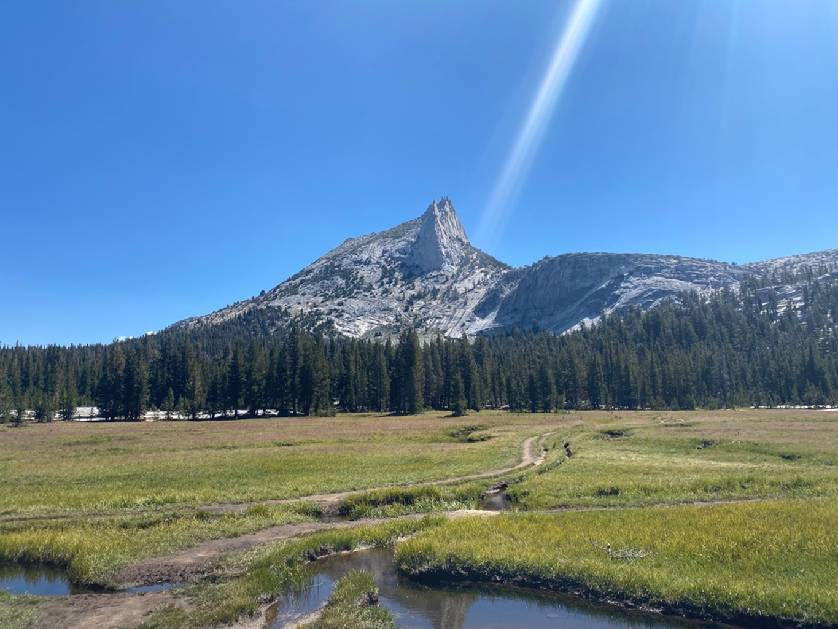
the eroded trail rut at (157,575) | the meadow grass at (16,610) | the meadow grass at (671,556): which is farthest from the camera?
the meadow grass at (671,556)

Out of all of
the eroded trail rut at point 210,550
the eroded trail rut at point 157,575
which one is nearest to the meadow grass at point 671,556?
the eroded trail rut at point 157,575

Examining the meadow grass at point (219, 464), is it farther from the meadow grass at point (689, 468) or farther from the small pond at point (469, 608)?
the small pond at point (469, 608)

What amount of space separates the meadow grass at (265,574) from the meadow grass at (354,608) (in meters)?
2.23

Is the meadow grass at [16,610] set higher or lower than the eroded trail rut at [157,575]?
higher

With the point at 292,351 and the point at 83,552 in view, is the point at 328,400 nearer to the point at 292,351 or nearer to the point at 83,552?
the point at 292,351

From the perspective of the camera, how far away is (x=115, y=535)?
77.5 feet

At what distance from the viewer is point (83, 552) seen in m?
21.2

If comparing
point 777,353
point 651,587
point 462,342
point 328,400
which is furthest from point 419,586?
point 777,353

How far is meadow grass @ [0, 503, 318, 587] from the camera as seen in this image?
67.5 feet

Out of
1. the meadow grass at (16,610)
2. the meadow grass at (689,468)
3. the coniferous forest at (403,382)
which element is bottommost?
the meadow grass at (689,468)

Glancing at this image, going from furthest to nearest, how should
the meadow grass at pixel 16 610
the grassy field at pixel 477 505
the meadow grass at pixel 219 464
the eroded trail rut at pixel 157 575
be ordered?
1. the meadow grass at pixel 219 464
2. the grassy field at pixel 477 505
3. the eroded trail rut at pixel 157 575
4. the meadow grass at pixel 16 610

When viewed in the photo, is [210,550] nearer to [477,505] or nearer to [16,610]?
[16,610]

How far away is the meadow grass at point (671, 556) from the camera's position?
1549 centimetres

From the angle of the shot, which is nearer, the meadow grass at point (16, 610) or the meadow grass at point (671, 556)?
the meadow grass at point (16, 610)
